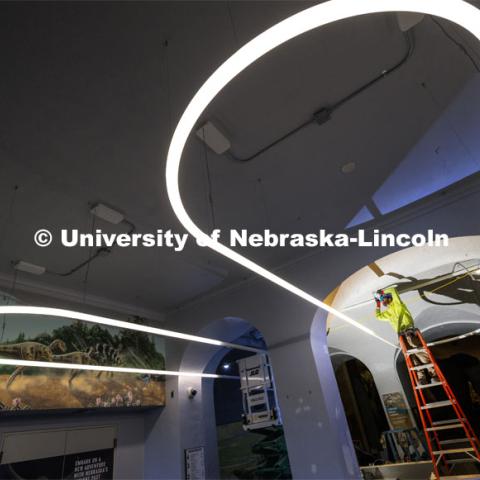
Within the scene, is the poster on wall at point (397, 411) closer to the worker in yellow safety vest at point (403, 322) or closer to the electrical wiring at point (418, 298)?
the electrical wiring at point (418, 298)

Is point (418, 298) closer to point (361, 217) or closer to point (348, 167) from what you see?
point (361, 217)

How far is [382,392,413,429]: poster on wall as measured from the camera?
788 cm

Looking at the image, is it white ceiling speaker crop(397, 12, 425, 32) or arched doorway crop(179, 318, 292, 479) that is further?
arched doorway crop(179, 318, 292, 479)

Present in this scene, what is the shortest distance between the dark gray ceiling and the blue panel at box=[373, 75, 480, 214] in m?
0.16

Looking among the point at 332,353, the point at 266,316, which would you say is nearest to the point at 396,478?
the point at 266,316

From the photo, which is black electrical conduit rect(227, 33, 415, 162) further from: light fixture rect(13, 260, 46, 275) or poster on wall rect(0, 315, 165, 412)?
poster on wall rect(0, 315, 165, 412)

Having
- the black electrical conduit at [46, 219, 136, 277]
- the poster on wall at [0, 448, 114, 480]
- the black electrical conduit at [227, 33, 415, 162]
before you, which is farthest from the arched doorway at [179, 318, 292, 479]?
the black electrical conduit at [227, 33, 415, 162]

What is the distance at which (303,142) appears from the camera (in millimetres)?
3270

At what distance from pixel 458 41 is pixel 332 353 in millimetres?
8299

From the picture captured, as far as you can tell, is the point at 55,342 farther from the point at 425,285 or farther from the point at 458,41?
the point at 425,285

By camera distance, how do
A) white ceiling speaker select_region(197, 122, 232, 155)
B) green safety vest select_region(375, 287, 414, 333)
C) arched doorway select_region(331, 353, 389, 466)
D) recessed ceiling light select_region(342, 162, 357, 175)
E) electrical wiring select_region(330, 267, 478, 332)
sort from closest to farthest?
white ceiling speaker select_region(197, 122, 232, 155)
recessed ceiling light select_region(342, 162, 357, 175)
green safety vest select_region(375, 287, 414, 333)
electrical wiring select_region(330, 267, 478, 332)
arched doorway select_region(331, 353, 389, 466)

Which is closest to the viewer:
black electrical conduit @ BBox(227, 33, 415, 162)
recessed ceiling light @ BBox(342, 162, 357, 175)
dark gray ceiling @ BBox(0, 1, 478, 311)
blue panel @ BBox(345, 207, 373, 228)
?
dark gray ceiling @ BBox(0, 1, 478, 311)

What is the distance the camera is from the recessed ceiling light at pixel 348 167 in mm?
3602

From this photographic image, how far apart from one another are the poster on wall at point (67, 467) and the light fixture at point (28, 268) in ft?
8.20
